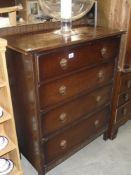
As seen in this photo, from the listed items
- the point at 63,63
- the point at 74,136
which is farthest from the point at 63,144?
the point at 63,63

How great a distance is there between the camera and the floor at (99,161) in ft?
5.58

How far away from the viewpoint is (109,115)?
74.5 inches

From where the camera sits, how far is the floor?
5.58 ft

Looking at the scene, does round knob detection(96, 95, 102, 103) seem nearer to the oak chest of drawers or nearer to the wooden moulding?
the oak chest of drawers

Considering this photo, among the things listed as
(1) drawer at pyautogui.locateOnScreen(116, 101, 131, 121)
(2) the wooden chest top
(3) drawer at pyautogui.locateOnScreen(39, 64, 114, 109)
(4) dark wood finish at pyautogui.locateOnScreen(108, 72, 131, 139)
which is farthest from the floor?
(2) the wooden chest top

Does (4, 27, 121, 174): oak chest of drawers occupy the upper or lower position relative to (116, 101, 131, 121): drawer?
upper

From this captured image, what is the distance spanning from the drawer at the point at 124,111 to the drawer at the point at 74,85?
1.27 ft

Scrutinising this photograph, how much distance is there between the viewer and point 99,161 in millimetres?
1798

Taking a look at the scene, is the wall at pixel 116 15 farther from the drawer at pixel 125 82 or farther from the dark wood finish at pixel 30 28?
the dark wood finish at pixel 30 28

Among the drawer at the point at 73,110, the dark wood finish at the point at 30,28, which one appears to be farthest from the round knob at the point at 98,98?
the dark wood finish at the point at 30,28

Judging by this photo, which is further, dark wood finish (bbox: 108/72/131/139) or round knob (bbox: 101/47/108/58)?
dark wood finish (bbox: 108/72/131/139)

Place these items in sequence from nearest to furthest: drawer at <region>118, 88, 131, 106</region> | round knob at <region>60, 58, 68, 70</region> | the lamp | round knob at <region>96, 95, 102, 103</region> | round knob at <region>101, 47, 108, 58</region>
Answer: round knob at <region>60, 58, 68, 70</region> → the lamp → round knob at <region>101, 47, 108, 58</region> → round knob at <region>96, 95, 102, 103</region> → drawer at <region>118, 88, 131, 106</region>

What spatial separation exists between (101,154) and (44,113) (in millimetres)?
818

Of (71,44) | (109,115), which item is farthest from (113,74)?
(71,44)
